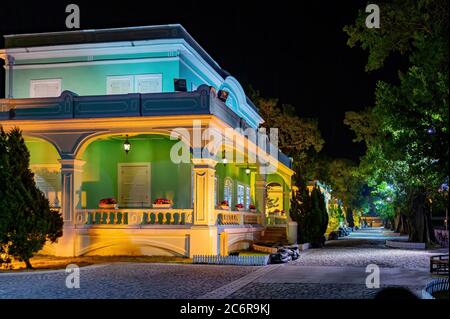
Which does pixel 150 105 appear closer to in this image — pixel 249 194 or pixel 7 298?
pixel 7 298

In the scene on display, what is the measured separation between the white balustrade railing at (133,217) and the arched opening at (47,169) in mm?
2714

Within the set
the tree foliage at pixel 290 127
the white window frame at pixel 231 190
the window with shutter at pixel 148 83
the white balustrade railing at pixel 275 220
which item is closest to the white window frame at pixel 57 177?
the window with shutter at pixel 148 83

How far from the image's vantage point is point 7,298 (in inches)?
473

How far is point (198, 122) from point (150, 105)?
180 centimetres

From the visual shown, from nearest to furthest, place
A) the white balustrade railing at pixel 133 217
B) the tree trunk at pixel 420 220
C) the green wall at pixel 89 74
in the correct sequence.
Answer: the white balustrade railing at pixel 133 217, the green wall at pixel 89 74, the tree trunk at pixel 420 220

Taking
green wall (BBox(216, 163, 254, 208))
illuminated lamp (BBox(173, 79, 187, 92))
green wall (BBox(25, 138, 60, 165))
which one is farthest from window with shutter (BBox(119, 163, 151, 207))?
green wall (BBox(216, 163, 254, 208))

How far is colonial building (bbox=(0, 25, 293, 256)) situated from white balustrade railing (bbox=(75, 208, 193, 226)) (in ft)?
Result: 0.13

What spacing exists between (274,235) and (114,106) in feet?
41.1

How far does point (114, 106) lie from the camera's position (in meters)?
21.3

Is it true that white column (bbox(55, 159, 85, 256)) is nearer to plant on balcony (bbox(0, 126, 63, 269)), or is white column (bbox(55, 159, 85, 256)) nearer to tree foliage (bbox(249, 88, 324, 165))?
plant on balcony (bbox(0, 126, 63, 269))

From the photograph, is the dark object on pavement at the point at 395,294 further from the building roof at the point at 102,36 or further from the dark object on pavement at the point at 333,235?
the dark object on pavement at the point at 333,235

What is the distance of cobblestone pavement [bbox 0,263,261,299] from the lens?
41.4 ft

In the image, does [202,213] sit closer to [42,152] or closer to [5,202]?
[5,202]

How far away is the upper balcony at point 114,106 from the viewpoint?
20500 mm
